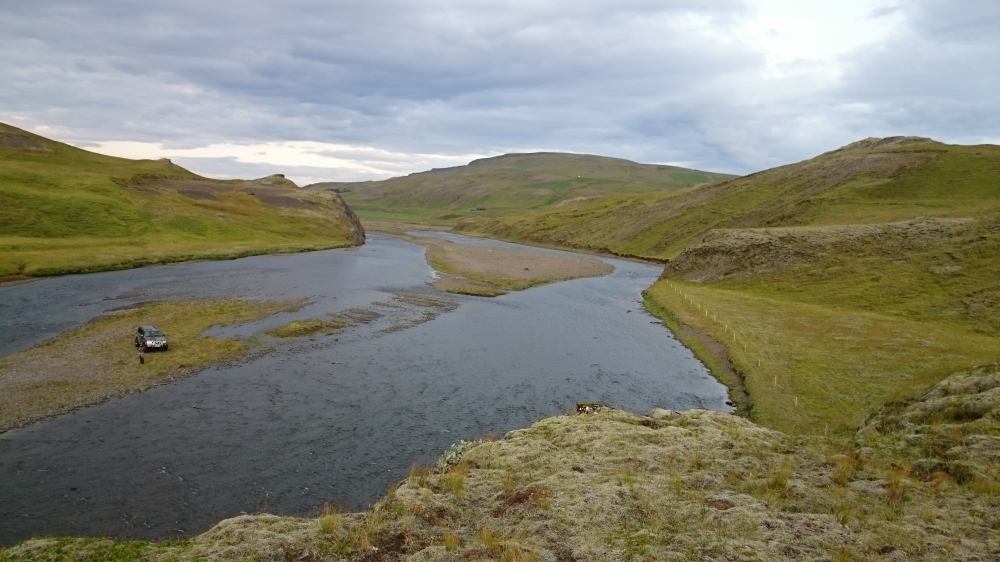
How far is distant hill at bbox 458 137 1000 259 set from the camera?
10703 cm

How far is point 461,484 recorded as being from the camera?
21234 millimetres

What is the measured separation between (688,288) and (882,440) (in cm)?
6711

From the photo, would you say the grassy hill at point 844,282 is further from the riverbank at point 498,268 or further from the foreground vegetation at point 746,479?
the riverbank at point 498,268

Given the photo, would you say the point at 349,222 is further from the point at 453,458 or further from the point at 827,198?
the point at 453,458

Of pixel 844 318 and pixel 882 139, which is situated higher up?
pixel 882 139

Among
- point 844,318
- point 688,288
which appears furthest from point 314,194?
point 844,318

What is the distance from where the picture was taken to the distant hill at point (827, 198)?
107031 millimetres

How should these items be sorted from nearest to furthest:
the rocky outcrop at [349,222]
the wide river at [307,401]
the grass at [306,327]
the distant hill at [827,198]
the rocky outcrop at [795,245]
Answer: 1. the wide river at [307,401]
2. the grass at [306,327]
3. the rocky outcrop at [795,245]
4. the distant hill at [827,198]
5. the rocky outcrop at [349,222]

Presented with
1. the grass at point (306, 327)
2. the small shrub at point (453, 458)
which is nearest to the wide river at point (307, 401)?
the grass at point (306, 327)

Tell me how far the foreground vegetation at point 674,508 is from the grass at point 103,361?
22063 mm

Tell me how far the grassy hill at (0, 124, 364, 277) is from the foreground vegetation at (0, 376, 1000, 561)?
79.4m

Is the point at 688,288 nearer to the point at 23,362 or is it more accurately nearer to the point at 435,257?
the point at 435,257

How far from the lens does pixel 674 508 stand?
18.4 meters

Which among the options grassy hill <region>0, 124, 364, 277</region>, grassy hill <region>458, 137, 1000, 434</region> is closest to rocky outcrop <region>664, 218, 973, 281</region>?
grassy hill <region>458, 137, 1000, 434</region>
